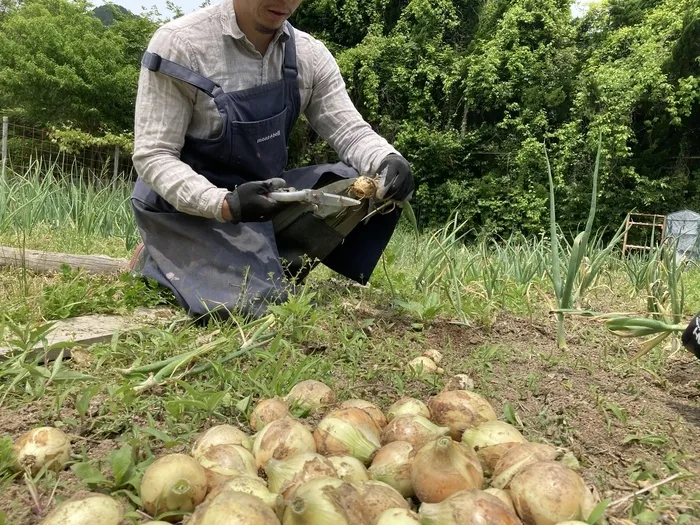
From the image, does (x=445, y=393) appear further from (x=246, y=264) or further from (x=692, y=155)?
(x=692, y=155)

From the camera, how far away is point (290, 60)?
98.4 inches

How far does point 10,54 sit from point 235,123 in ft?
48.6

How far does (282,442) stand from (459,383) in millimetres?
643

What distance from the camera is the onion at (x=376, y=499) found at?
89 centimetres

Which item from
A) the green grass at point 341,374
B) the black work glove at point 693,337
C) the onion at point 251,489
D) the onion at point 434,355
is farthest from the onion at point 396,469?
the black work glove at point 693,337

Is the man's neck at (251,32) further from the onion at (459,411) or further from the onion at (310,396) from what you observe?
the onion at (459,411)

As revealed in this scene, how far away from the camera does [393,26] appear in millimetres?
13797

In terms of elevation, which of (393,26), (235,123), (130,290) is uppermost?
(393,26)

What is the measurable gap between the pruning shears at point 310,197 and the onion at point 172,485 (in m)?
1.22

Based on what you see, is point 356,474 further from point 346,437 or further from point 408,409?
point 408,409

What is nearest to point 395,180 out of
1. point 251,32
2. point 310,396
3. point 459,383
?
point 251,32

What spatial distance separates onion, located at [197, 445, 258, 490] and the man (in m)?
1.03

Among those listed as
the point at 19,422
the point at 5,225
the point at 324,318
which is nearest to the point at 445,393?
the point at 324,318

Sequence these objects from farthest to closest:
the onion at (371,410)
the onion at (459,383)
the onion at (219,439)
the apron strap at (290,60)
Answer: the apron strap at (290,60) → the onion at (459,383) → the onion at (371,410) → the onion at (219,439)
